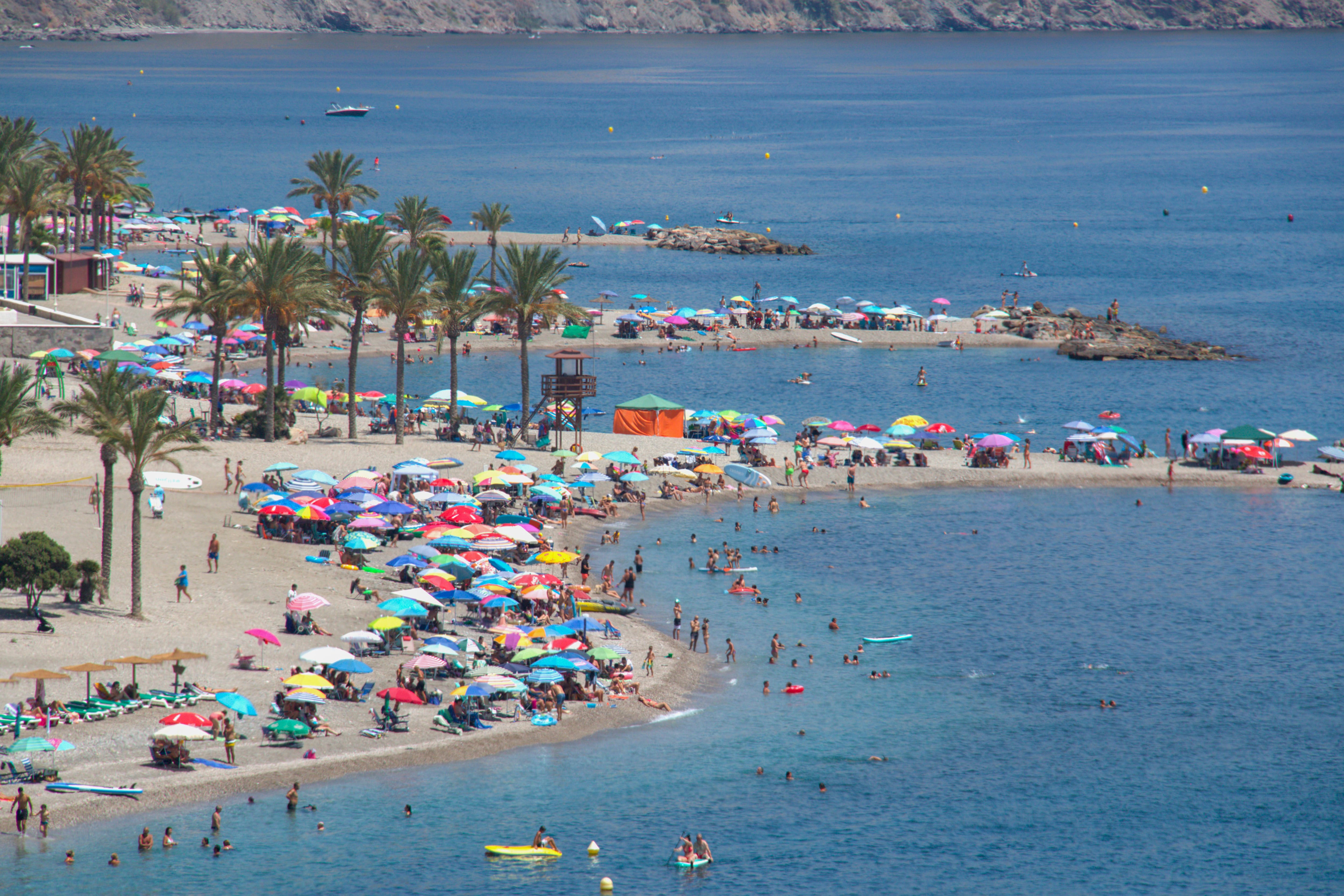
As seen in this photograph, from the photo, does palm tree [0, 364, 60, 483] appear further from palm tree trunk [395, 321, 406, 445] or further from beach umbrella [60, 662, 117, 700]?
palm tree trunk [395, 321, 406, 445]

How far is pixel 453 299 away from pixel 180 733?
35.7 meters

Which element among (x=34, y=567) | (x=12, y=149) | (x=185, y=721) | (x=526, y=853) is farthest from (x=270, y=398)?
(x=12, y=149)

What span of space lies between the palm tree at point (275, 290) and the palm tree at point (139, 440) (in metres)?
17.2

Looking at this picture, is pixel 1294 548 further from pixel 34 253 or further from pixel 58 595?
pixel 34 253

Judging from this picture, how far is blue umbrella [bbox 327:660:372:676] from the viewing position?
127ft

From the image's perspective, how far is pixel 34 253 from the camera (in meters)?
84.3

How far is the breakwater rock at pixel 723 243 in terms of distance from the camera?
128750mm

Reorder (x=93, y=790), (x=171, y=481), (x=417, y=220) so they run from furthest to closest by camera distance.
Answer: (x=417, y=220) < (x=171, y=481) < (x=93, y=790)

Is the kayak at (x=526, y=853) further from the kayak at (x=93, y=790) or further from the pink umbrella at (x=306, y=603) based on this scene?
the pink umbrella at (x=306, y=603)

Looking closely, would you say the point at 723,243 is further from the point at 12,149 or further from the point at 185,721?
the point at 185,721

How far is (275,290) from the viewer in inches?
2415

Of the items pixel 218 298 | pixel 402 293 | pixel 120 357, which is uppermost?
pixel 402 293

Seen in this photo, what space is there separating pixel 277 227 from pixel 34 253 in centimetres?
3382

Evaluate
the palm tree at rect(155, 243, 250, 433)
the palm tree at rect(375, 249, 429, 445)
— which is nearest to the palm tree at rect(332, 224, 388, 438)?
the palm tree at rect(375, 249, 429, 445)
